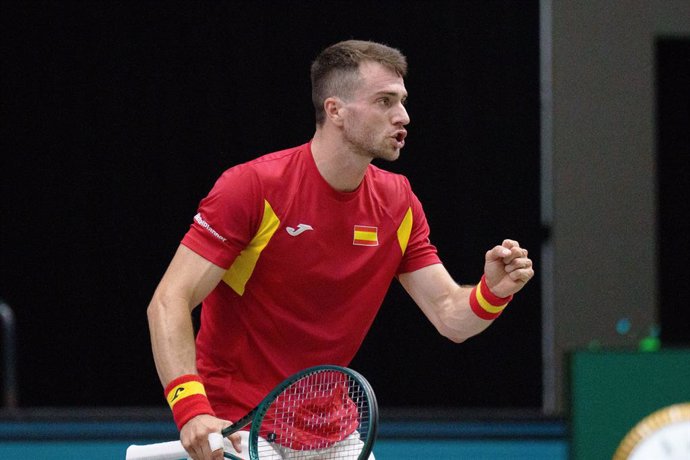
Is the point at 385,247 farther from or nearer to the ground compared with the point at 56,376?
farther from the ground

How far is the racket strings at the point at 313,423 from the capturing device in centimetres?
275

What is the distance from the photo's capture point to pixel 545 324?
17.3 feet

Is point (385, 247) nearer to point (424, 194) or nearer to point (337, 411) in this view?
point (337, 411)

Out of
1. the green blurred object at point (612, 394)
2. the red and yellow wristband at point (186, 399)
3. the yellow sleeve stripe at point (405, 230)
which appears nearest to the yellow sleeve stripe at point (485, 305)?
the yellow sleeve stripe at point (405, 230)

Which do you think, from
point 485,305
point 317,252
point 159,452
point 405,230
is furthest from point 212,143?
point 159,452

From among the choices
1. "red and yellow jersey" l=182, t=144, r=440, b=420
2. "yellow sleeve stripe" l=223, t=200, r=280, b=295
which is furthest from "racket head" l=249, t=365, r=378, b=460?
"yellow sleeve stripe" l=223, t=200, r=280, b=295

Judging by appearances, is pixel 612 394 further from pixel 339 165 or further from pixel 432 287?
pixel 339 165

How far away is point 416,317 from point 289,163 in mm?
2516

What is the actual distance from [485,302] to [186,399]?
2.74 feet

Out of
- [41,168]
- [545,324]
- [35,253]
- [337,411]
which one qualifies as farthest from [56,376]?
[337,411]

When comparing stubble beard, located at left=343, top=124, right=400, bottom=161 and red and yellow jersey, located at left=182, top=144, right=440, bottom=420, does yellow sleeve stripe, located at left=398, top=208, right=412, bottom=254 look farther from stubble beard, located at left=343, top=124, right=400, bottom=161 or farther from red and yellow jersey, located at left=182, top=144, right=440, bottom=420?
stubble beard, located at left=343, top=124, right=400, bottom=161

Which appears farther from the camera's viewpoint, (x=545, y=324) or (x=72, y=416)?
(x=545, y=324)

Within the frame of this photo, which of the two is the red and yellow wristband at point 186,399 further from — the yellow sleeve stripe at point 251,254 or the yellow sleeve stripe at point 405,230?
the yellow sleeve stripe at point 405,230

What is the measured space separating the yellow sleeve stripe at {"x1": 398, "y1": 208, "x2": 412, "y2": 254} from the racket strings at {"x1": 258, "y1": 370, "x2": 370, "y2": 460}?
1.32 ft
